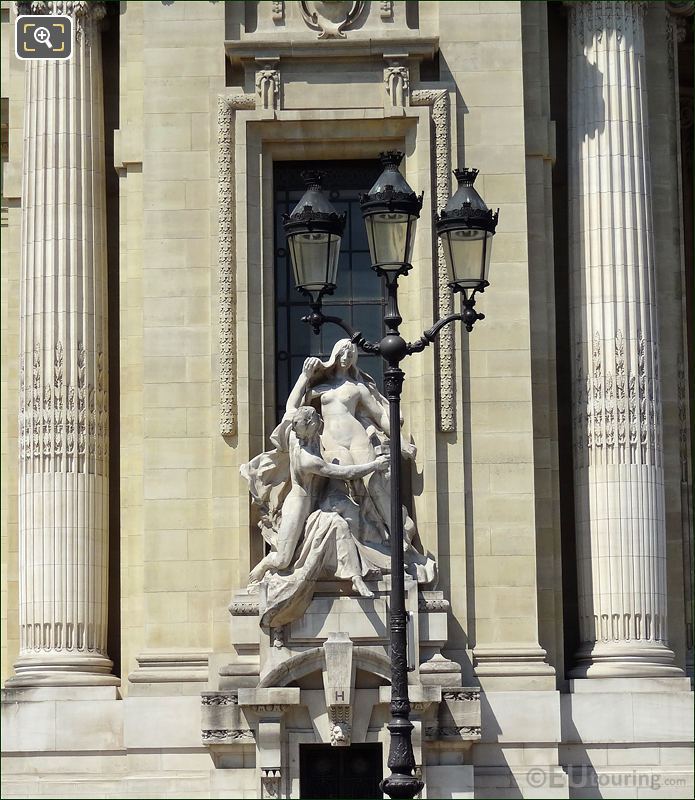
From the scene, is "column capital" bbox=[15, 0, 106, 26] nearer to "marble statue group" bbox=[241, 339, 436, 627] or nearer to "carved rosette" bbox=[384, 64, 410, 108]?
"carved rosette" bbox=[384, 64, 410, 108]

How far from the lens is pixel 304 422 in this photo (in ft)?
102

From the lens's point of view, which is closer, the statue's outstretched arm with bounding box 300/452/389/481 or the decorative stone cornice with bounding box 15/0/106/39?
the statue's outstretched arm with bounding box 300/452/389/481

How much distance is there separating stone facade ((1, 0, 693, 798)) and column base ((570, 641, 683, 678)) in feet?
0.15

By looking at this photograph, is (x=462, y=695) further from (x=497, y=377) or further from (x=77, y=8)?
(x=77, y=8)

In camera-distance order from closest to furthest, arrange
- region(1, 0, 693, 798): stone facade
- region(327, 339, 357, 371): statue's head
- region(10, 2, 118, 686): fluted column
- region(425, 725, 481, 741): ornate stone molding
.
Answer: region(425, 725, 481, 741): ornate stone molding
region(1, 0, 693, 798): stone facade
region(327, 339, 357, 371): statue's head
region(10, 2, 118, 686): fluted column

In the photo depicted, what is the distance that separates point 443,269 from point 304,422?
3502mm

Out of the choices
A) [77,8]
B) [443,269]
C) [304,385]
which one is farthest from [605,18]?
[77,8]

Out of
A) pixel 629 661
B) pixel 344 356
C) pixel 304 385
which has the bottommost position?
pixel 629 661

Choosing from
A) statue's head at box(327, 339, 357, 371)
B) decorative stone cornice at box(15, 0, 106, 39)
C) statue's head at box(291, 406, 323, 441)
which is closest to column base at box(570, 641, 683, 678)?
statue's head at box(291, 406, 323, 441)

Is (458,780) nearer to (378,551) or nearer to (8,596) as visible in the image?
(378,551)

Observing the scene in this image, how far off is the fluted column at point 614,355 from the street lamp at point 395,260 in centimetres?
928

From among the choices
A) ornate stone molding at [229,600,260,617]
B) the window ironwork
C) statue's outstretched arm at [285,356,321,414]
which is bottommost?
ornate stone molding at [229,600,260,617]

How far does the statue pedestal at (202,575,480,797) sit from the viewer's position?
30.2 metres

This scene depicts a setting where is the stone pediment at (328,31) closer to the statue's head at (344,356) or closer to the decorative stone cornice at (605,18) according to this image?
the decorative stone cornice at (605,18)
